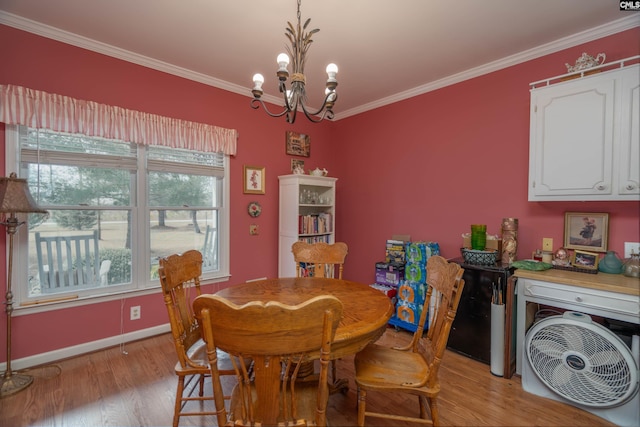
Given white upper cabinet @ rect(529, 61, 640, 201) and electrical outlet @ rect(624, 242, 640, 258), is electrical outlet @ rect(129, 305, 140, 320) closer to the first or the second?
white upper cabinet @ rect(529, 61, 640, 201)

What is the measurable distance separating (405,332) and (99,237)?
10.3 feet

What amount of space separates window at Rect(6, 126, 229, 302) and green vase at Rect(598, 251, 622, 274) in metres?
3.36

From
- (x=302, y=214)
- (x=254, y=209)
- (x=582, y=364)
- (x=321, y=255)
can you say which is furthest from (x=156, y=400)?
(x=582, y=364)

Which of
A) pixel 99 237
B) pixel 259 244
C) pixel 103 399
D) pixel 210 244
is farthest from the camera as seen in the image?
pixel 259 244

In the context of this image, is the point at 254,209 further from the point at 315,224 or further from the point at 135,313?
the point at 135,313

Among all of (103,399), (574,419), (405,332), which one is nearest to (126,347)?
(103,399)

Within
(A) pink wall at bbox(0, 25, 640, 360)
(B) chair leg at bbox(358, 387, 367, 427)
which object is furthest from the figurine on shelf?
(B) chair leg at bbox(358, 387, 367, 427)

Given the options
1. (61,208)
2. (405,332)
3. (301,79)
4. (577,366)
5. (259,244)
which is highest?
(301,79)

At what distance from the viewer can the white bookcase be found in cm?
350

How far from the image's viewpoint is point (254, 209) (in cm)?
351

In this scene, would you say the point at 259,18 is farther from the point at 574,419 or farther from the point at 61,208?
the point at 574,419

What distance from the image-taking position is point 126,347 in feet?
8.66

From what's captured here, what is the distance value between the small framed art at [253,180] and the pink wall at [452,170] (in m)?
1.25

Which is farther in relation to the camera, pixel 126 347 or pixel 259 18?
pixel 126 347
